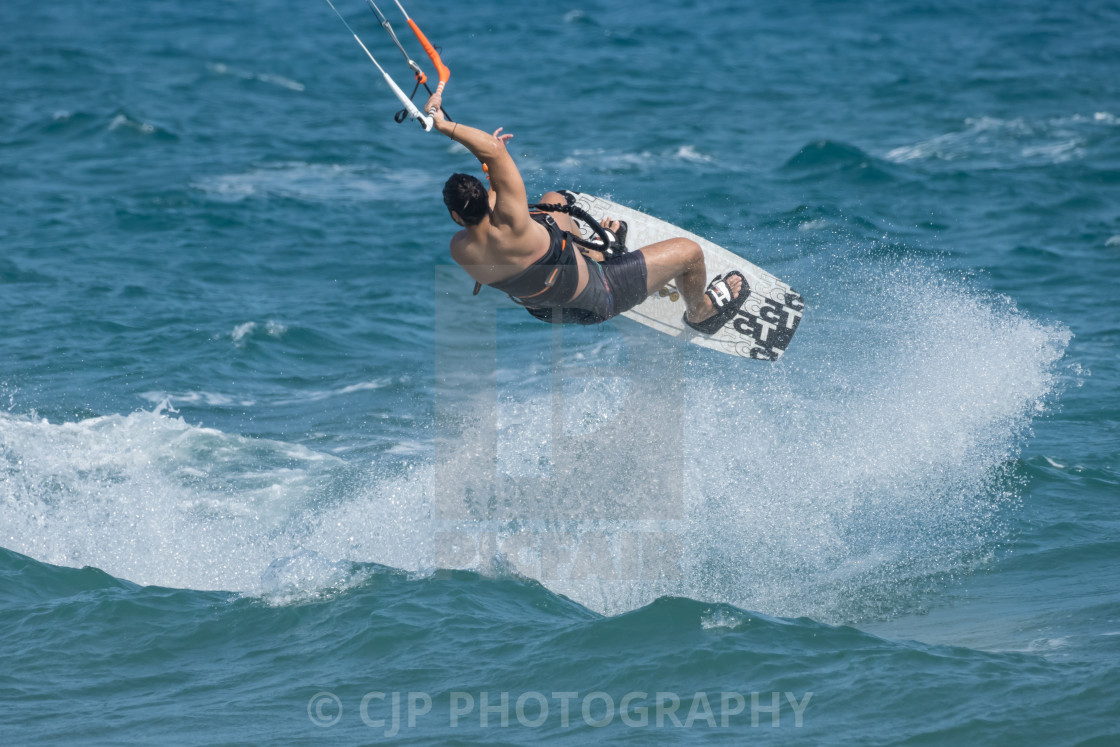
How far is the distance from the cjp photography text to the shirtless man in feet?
8.52

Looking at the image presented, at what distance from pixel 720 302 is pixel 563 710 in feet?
12.5

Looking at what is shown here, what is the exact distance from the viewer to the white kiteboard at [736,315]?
9344 millimetres

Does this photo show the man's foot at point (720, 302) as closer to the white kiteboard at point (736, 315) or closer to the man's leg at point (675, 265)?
the white kiteboard at point (736, 315)

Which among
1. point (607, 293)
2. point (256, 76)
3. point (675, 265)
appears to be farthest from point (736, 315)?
→ point (256, 76)

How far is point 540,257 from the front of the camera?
Result: 23.5 feet

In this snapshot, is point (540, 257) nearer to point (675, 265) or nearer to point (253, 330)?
point (675, 265)

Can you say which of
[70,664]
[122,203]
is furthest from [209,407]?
[122,203]

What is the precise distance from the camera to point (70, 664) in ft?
23.4

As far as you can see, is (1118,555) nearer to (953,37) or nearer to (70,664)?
(70,664)

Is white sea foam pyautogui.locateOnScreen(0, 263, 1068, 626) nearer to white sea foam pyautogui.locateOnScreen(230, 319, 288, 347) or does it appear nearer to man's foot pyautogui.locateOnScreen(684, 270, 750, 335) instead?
man's foot pyautogui.locateOnScreen(684, 270, 750, 335)

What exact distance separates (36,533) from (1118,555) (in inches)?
322

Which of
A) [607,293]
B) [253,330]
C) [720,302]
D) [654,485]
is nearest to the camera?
[607,293]

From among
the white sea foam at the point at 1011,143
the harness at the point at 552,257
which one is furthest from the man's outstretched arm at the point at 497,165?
the white sea foam at the point at 1011,143

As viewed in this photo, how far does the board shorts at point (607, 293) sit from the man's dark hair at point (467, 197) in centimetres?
119
